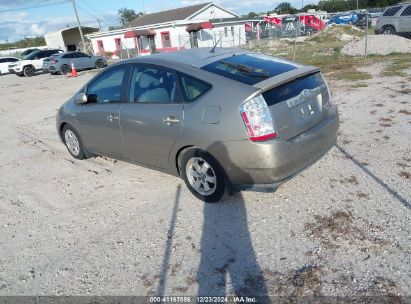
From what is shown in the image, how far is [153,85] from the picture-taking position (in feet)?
14.6

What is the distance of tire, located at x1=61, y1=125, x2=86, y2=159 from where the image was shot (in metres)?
5.98

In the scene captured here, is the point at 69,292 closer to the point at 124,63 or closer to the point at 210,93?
the point at 210,93

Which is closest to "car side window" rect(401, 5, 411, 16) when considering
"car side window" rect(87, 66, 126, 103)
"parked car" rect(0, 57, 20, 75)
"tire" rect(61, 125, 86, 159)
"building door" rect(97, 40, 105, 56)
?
"car side window" rect(87, 66, 126, 103)

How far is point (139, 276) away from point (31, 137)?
20.7ft

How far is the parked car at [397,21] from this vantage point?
19625mm

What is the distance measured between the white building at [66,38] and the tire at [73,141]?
4902cm

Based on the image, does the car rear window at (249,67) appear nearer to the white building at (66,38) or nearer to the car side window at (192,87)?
the car side window at (192,87)

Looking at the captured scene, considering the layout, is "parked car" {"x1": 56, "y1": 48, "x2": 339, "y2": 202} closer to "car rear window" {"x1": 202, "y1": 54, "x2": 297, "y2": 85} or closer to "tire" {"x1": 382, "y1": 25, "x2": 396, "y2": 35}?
"car rear window" {"x1": 202, "y1": 54, "x2": 297, "y2": 85}

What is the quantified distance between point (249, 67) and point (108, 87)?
2.07m

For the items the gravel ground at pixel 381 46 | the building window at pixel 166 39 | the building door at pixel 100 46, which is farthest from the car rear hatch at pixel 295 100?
the building door at pixel 100 46

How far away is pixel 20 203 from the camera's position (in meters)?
4.92

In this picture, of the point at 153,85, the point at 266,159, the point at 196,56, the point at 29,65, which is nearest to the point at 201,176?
the point at 266,159

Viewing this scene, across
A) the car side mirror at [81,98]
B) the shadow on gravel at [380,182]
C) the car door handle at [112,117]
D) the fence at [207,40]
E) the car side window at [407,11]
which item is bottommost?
the fence at [207,40]

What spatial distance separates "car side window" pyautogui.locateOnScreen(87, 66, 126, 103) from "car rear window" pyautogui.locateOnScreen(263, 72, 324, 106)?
2.11 meters
